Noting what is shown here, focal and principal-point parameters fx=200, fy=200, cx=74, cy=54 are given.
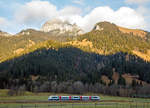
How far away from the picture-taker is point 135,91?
6156 inches

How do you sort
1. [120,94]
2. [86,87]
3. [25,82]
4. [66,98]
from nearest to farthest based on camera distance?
[66,98] → [120,94] → [86,87] → [25,82]

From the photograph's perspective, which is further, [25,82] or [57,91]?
[25,82]

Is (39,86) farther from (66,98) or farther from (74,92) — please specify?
(66,98)

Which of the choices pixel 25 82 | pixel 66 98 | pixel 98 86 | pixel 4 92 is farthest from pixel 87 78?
pixel 66 98

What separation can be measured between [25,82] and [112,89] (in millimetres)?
75383

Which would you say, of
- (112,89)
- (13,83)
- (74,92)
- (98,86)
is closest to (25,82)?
(13,83)

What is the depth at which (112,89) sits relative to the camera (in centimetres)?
15462

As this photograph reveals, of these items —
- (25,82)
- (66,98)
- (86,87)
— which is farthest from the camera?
(25,82)

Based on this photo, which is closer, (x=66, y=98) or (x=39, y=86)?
(x=66, y=98)

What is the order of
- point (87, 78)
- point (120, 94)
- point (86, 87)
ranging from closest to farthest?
point (120, 94) < point (86, 87) < point (87, 78)

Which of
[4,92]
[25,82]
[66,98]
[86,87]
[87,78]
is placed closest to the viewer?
[66,98]

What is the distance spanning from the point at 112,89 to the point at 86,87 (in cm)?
2128

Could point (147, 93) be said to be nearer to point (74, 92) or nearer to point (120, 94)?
point (120, 94)

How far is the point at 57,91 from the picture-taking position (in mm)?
152500
